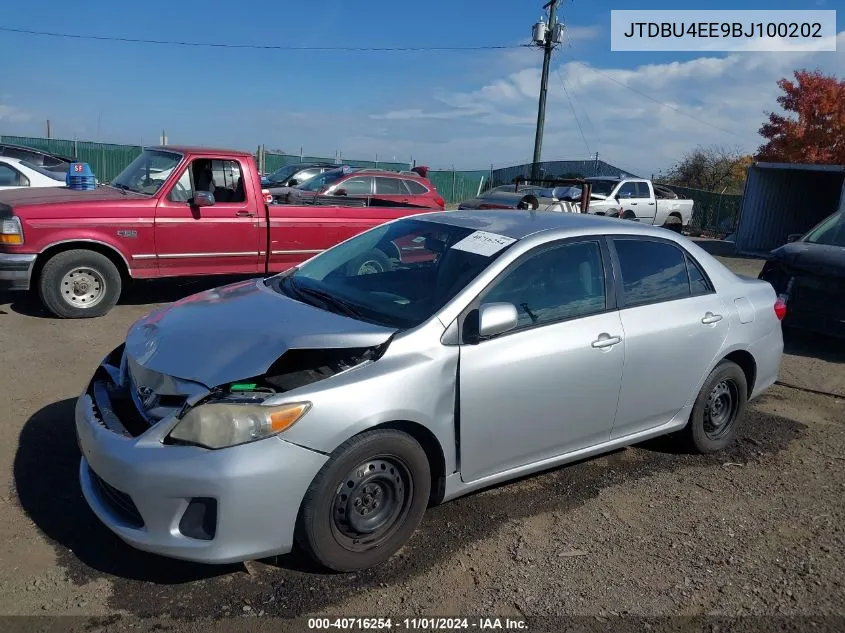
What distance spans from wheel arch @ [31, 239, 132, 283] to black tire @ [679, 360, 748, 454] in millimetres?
5816

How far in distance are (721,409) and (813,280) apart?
3466 millimetres

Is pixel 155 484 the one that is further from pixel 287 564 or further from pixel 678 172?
pixel 678 172

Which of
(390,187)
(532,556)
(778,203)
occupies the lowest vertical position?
(532,556)

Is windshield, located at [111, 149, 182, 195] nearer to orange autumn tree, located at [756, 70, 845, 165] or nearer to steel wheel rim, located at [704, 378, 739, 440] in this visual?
steel wheel rim, located at [704, 378, 739, 440]

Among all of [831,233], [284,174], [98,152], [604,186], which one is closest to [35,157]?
[284,174]

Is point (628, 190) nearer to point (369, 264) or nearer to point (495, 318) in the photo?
point (369, 264)

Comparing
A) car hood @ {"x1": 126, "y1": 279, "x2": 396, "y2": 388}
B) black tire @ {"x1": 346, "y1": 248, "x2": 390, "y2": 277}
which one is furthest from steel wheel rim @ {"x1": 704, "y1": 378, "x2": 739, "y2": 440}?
car hood @ {"x1": 126, "y1": 279, "x2": 396, "y2": 388}

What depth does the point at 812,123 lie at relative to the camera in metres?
25.7

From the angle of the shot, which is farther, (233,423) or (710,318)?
(710,318)

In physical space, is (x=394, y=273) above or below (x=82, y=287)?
above

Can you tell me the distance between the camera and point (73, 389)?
5344 mm

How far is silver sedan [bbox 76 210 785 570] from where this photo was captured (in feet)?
9.73

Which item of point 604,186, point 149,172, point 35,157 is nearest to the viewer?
point 149,172

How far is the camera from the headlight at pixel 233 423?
2943mm
